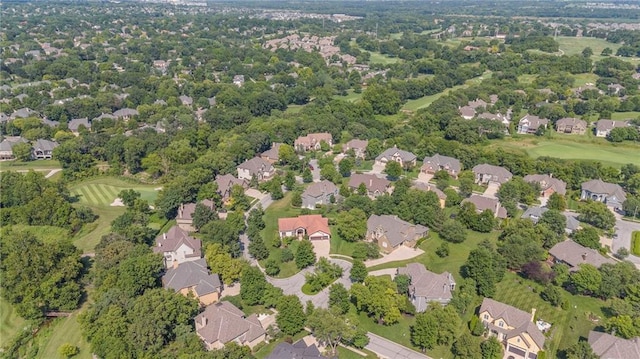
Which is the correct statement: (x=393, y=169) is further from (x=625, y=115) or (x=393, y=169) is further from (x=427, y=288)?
(x=625, y=115)

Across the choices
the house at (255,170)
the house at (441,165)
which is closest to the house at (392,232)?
the house at (441,165)

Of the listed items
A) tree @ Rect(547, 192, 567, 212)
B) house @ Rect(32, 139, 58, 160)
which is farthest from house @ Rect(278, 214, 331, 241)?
house @ Rect(32, 139, 58, 160)

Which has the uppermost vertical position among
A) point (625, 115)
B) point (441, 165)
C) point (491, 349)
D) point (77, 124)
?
point (491, 349)

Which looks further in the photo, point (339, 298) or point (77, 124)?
point (77, 124)

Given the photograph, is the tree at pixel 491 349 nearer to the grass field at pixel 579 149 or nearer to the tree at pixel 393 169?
the tree at pixel 393 169

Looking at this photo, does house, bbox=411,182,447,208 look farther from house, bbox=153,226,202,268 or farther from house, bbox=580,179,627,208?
house, bbox=153,226,202,268

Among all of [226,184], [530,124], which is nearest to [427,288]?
[226,184]
